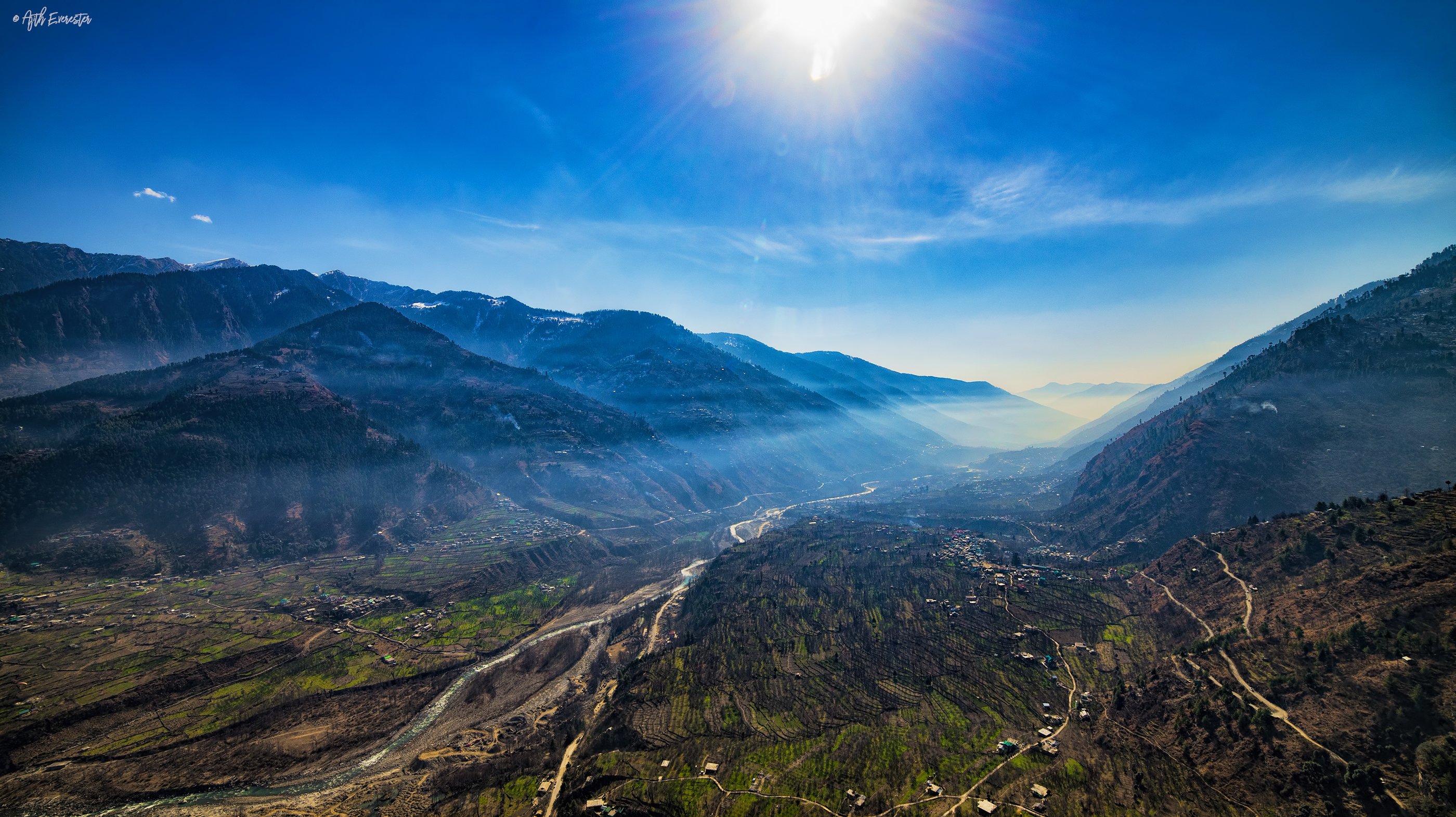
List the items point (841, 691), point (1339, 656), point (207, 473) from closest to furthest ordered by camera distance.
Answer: point (1339, 656) < point (841, 691) < point (207, 473)

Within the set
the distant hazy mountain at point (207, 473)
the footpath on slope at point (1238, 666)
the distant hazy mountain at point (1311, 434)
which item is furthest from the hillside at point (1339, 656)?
the distant hazy mountain at point (207, 473)

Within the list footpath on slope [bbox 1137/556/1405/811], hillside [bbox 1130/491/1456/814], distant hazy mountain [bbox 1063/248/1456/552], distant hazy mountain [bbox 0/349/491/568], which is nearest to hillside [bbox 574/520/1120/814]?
footpath on slope [bbox 1137/556/1405/811]

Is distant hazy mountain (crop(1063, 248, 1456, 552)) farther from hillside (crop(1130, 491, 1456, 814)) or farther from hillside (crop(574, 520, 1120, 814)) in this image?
hillside (crop(574, 520, 1120, 814))

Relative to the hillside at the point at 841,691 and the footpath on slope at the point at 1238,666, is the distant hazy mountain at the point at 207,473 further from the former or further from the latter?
the footpath on slope at the point at 1238,666

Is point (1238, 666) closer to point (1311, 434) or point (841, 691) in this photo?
point (841, 691)

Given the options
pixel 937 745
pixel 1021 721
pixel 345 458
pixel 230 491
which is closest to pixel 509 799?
pixel 937 745

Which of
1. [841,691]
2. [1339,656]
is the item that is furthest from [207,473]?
[1339,656]
